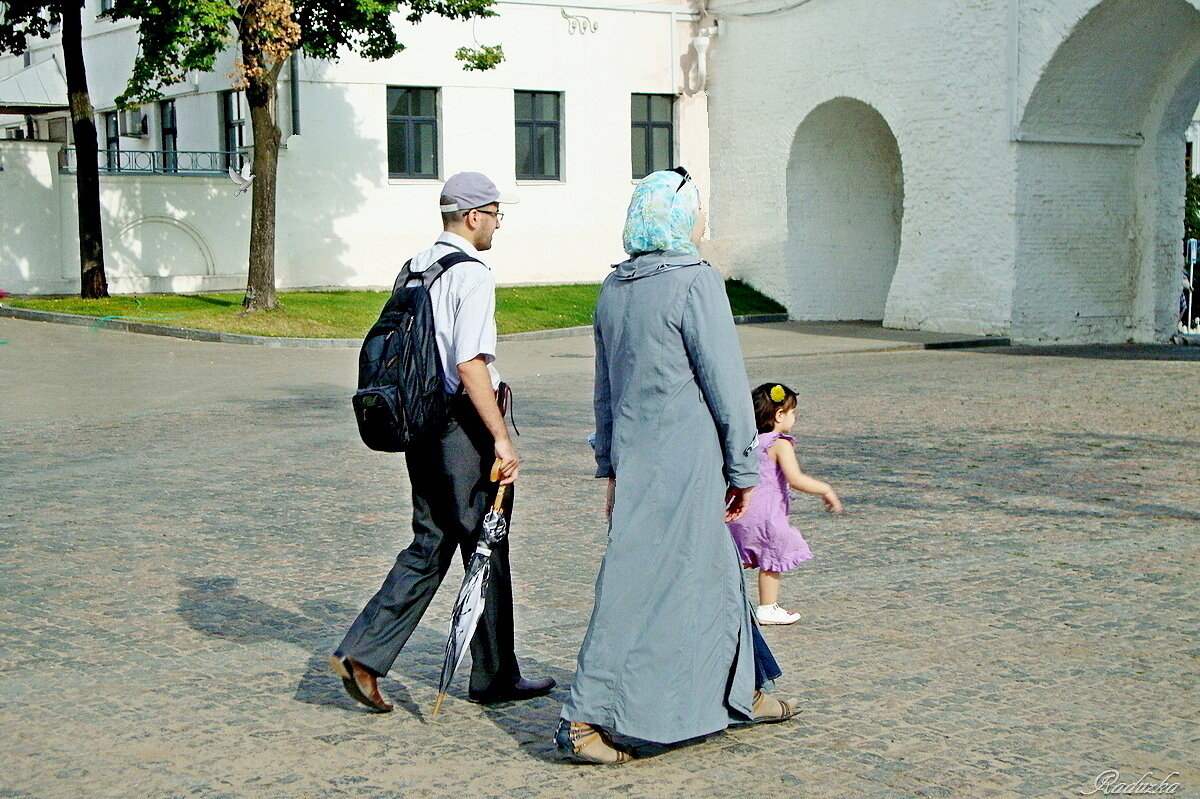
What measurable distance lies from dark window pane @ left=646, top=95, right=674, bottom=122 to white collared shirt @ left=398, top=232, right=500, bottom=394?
27342 mm

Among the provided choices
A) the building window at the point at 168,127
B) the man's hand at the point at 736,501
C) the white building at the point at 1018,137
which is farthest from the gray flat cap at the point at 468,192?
the building window at the point at 168,127

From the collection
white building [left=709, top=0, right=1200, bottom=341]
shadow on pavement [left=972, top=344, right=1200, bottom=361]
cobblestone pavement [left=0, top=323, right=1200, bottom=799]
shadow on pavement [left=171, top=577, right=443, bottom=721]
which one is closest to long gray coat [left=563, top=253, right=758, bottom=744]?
cobblestone pavement [left=0, top=323, right=1200, bottom=799]

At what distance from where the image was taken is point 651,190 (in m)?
4.60

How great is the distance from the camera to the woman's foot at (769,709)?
4.88 metres

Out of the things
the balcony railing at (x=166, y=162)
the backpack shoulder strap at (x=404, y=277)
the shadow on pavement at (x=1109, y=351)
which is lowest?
the shadow on pavement at (x=1109, y=351)

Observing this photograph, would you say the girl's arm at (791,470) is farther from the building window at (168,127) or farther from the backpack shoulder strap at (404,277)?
the building window at (168,127)

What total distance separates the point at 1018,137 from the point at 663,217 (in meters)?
18.5

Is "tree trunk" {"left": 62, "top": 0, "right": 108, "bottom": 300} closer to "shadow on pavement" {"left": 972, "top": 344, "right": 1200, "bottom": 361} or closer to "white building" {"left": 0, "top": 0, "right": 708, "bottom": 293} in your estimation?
"white building" {"left": 0, "top": 0, "right": 708, "bottom": 293}

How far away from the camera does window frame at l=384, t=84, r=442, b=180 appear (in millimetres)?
29422

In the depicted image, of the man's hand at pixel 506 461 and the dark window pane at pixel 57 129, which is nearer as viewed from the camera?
the man's hand at pixel 506 461

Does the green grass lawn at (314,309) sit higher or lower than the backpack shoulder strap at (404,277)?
lower

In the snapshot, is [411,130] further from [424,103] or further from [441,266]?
[441,266]

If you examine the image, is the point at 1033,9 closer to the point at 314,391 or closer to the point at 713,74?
the point at 713,74

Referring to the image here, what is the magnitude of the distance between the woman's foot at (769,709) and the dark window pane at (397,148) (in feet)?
84.2
